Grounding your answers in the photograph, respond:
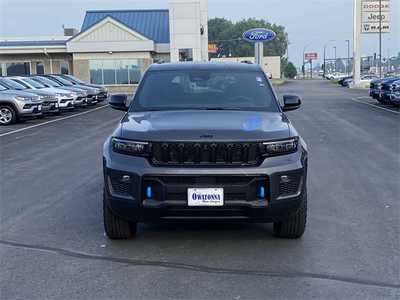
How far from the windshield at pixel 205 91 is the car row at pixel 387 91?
1844 cm

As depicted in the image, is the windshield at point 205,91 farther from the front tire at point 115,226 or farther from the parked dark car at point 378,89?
the parked dark car at point 378,89

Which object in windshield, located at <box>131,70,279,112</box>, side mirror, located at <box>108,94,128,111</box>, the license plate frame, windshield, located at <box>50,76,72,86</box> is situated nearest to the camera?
the license plate frame

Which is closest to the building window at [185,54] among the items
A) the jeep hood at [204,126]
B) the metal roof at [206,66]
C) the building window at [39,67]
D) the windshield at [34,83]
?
the building window at [39,67]

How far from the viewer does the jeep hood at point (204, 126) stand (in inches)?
208

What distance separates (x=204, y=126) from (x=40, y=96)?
16.9m

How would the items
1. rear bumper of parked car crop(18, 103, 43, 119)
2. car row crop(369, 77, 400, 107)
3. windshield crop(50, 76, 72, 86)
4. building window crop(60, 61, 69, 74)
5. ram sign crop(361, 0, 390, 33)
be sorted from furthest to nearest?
ram sign crop(361, 0, 390, 33)
building window crop(60, 61, 69, 74)
windshield crop(50, 76, 72, 86)
car row crop(369, 77, 400, 107)
rear bumper of parked car crop(18, 103, 43, 119)

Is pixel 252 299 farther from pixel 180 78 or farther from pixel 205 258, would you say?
pixel 180 78

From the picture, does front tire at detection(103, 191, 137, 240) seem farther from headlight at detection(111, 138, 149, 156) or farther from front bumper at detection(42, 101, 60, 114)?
front bumper at detection(42, 101, 60, 114)

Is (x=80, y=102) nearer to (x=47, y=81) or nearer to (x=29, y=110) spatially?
(x=47, y=81)

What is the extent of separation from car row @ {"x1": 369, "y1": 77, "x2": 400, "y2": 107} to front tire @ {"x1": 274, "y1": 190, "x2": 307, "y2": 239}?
19.3m

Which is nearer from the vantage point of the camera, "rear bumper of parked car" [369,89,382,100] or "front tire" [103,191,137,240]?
"front tire" [103,191,137,240]

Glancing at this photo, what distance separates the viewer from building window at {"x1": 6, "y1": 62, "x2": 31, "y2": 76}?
50375 mm

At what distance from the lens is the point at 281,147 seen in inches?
210

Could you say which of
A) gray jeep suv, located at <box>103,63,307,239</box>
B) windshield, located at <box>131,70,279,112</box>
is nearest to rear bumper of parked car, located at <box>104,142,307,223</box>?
gray jeep suv, located at <box>103,63,307,239</box>
